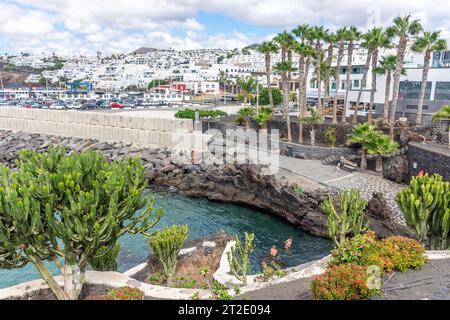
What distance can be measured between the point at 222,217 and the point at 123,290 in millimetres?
18712

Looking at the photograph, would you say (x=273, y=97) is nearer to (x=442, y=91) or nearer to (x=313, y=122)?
(x=442, y=91)

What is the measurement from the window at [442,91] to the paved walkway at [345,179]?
2110 centimetres

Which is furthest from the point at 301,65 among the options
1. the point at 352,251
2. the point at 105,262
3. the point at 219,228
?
the point at 352,251

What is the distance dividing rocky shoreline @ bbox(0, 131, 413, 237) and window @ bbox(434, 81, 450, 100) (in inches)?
1037

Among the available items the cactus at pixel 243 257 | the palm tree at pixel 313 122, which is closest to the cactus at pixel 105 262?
the cactus at pixel 243 257

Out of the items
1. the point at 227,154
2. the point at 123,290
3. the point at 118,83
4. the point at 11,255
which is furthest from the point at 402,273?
the point at 118,83

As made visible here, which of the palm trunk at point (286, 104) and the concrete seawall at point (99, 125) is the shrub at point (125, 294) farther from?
the concrete seawall at point (99, 125)

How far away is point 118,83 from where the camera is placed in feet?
559

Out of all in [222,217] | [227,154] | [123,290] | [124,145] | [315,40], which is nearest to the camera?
[123,290]

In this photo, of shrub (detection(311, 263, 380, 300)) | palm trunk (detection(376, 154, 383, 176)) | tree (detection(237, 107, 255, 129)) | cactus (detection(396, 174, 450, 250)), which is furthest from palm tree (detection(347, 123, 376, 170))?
shrub (detection(311, 263, 380, 300))

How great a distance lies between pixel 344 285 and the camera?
9.48 m

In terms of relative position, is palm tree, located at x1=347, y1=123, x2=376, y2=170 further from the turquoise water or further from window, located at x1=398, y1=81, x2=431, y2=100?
window, located at x1=398, y1=81, x2=431, y2=100

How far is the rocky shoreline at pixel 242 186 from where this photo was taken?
25.0 metres
